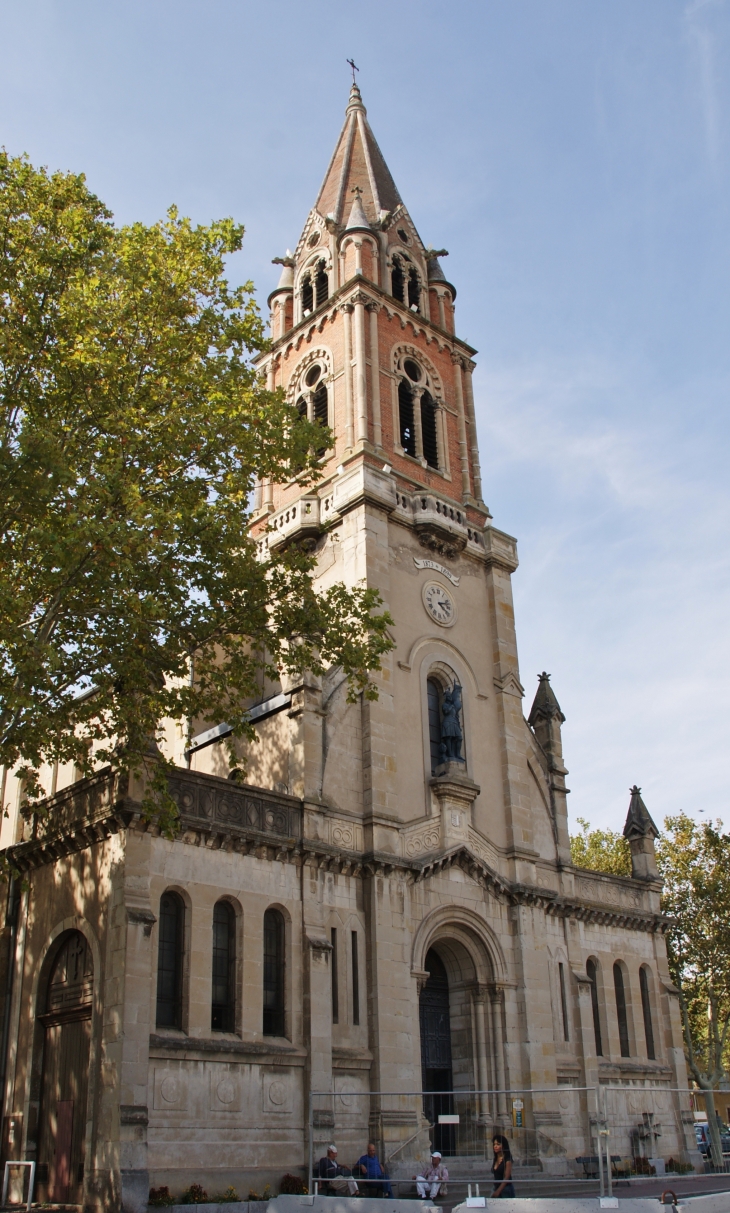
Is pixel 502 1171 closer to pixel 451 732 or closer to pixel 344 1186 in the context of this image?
pixel 344 1186

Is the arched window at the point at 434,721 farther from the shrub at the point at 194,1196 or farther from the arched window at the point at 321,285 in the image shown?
the arched window at the point at 321,285

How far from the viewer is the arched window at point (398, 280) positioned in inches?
1545

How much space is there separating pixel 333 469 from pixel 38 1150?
20.1 metres

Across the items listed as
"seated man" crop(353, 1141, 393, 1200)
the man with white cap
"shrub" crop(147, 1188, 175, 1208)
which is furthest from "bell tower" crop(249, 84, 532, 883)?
"shrub" crop(147, 1188, 175, 1208)

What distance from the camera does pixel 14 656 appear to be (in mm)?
18828

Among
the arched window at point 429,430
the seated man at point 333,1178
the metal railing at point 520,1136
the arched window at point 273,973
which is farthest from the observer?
the arched window at point 429,430

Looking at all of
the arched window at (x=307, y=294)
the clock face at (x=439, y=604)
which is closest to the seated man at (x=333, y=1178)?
the clock face at (x=439, y=604)

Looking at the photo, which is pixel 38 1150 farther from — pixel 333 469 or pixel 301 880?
pixel 333 469

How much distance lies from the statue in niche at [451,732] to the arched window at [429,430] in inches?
368

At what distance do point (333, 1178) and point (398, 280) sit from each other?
29.2 metres

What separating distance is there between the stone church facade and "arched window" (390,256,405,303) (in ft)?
0.31

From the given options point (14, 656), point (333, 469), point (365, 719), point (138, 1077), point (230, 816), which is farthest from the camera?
point (333, 469)

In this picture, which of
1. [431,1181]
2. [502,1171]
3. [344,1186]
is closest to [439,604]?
[431,1181]

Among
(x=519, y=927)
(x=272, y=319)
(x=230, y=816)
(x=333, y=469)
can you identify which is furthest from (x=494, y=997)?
(x=272, y=319)
